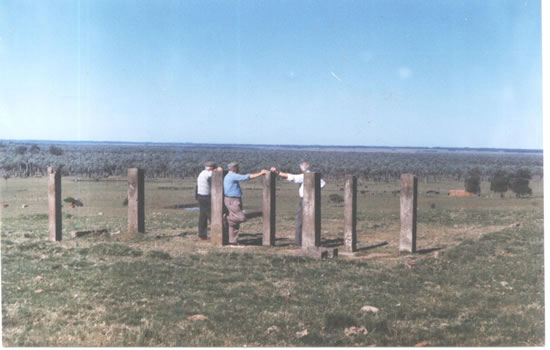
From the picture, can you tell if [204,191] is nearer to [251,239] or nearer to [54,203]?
[251,239]

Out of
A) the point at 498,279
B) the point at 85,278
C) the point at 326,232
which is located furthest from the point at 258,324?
the point at 326,232

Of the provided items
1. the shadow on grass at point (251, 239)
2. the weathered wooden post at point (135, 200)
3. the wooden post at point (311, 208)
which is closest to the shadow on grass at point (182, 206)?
the shadow on grass at point (251, 239)

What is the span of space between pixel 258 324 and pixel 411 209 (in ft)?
18.8

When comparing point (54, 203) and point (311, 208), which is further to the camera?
point (54, 203)

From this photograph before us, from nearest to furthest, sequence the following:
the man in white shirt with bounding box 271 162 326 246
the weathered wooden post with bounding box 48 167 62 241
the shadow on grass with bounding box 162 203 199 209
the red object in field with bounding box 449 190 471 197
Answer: the man in white shirt with bounding box 271 162 326 246 < the weathered wooden post with bounding box 48 167 62 241 < the shadow on grass with bounding box 162 203 199 209 < the red object in field with bounding box 449 190 471 197

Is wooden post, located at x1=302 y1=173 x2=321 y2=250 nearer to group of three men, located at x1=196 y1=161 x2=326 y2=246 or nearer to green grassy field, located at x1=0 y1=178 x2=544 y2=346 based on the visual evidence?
group of three men, located at x1=196 y1=161 x2=326 y2=246

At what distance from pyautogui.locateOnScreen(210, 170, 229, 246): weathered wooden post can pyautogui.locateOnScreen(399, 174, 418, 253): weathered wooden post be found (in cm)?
394

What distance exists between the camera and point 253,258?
432 inches

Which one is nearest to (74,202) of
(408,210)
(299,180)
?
(299,180)

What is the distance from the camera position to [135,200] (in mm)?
13625

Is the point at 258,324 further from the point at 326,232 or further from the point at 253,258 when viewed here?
the point at 326,232

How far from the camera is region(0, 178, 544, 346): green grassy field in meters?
6.56

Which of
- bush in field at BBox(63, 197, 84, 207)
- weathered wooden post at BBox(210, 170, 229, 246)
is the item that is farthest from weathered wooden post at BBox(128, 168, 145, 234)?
bush in field at BBox(63, 197, 84, 207)

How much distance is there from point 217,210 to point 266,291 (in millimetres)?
4414
